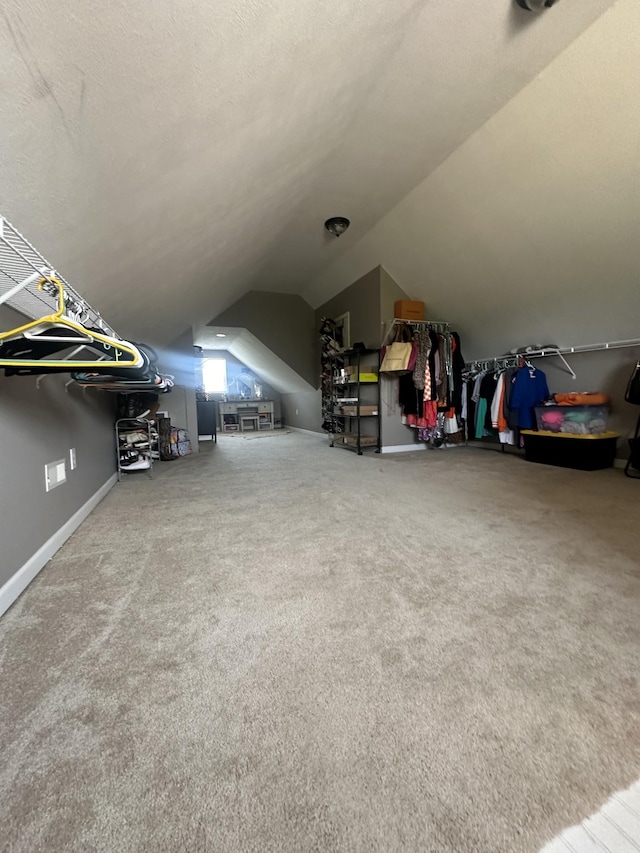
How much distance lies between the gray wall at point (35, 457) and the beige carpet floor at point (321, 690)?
20 centimetres

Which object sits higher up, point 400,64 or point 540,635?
point 400,64

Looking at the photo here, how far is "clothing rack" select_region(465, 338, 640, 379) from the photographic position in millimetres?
3279

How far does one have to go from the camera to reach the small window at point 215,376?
865 cm

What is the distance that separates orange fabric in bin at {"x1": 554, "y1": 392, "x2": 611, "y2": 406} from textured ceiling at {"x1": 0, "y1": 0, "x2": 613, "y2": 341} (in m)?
2.54

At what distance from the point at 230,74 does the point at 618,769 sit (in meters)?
2.11

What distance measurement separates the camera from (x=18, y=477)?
1393 millimetres

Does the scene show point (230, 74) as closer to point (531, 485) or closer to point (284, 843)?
point (284, 843)

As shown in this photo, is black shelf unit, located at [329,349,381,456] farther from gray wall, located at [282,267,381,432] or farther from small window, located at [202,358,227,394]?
small window, located at [202,358,227,394]

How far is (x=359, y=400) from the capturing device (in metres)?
4.24

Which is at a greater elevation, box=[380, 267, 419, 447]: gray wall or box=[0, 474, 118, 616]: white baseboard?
box=[380, 267, 419, 447]: gray wall

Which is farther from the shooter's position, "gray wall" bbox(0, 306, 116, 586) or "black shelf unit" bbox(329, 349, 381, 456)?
"black shelf unit" bbox(329, 349, 381, 456)

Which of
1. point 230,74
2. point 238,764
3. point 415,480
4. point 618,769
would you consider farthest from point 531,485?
point 230,74

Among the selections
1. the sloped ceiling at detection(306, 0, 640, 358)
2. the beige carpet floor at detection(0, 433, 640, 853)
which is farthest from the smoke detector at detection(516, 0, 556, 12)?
the beige carpet floor at detection(0, 433, 640, 853)

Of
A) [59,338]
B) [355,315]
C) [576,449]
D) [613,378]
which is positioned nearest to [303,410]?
[355,315]
